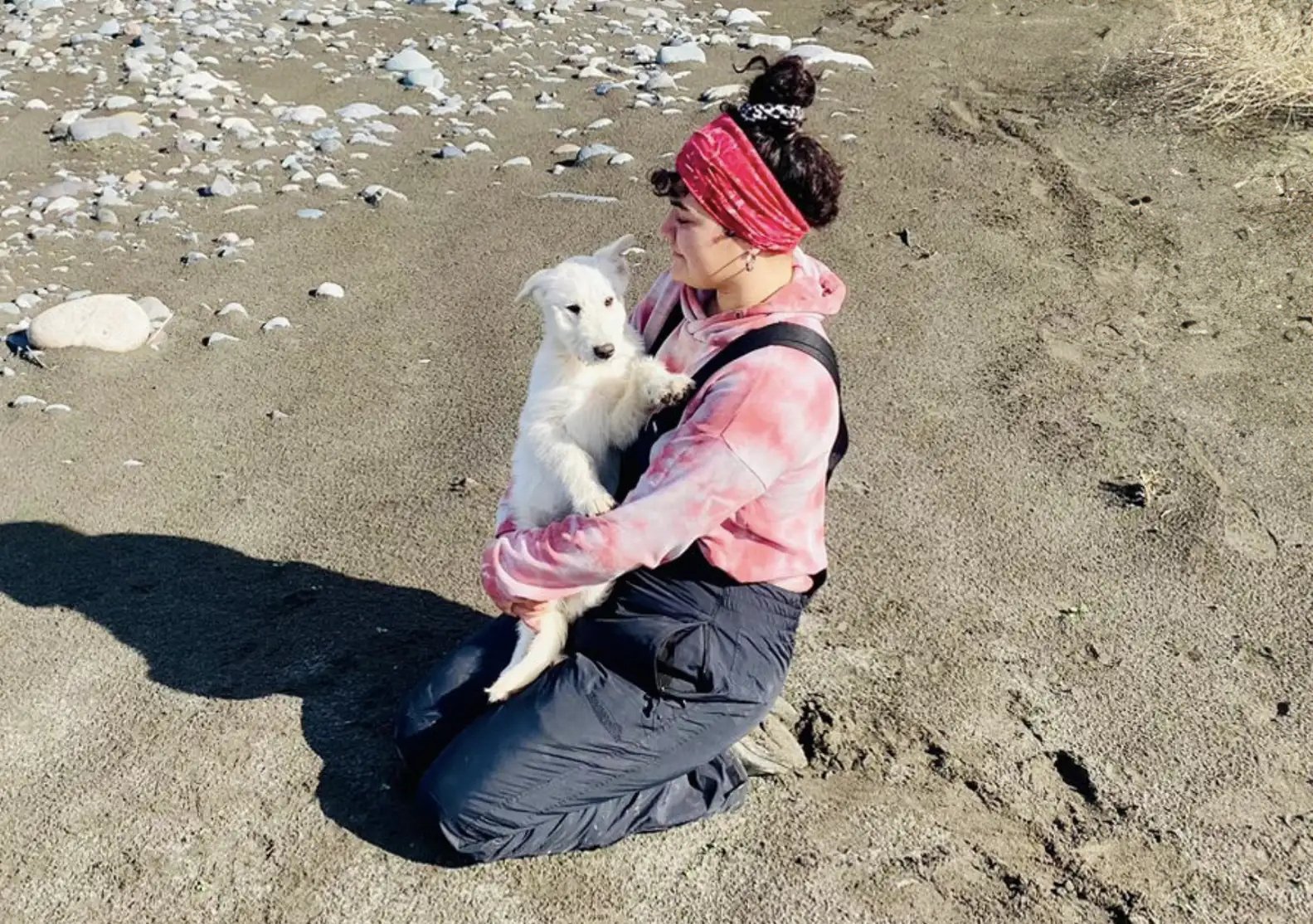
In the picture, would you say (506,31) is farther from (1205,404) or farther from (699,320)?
(699,320)

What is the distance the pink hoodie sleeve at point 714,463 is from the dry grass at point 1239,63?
5.74 meters

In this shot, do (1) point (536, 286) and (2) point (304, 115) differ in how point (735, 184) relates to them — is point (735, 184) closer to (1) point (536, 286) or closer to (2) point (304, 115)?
(1) point (536, 286)

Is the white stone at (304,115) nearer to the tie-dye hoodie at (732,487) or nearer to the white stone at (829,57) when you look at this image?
the white stone at (829,57)

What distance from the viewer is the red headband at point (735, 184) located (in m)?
2.90

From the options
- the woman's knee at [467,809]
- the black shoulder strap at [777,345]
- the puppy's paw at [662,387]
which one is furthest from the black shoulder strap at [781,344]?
the woman's knee at [467,809]

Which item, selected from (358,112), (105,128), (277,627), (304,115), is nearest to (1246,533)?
(277,627)

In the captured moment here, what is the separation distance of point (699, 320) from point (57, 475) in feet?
9.24

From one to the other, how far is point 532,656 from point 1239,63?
6.45 m

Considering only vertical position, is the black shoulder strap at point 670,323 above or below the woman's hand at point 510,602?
above

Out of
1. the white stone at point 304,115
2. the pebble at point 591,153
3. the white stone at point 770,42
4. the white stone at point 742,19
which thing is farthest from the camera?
the white stone at point 742,19

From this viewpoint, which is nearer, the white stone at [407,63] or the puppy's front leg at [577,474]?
the puppy's front leg at [577,474]

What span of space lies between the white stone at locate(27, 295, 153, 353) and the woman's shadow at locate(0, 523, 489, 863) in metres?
1.32

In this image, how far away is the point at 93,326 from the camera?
223 inches

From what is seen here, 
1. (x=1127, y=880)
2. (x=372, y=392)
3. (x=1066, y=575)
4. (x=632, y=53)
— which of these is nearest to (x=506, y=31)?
(x=632, y=53)
